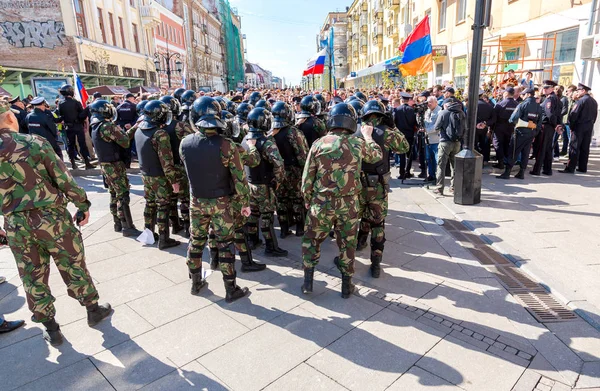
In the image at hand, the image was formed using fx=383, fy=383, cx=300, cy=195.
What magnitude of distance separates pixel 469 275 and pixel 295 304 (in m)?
2.14

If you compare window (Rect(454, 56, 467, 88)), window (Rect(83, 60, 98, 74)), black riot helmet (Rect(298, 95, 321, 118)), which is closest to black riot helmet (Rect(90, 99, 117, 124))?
black riot helmet (Rect(298, 95, 321, 118))

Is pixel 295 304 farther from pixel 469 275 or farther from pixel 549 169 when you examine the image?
pixel 549 169

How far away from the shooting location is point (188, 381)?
9.77 feet

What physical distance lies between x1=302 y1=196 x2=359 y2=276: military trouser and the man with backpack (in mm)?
4487

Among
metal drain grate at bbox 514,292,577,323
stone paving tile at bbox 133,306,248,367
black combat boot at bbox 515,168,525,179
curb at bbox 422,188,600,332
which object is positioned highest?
black combat boot at bbox 515,168,525,179

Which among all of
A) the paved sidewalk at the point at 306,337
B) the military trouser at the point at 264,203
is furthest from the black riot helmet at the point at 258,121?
the paved sidewalk at the point at 306,337

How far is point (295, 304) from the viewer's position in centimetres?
405

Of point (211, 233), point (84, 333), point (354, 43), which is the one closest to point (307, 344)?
point (211, 233)

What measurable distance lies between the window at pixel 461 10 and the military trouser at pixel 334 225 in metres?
19.3

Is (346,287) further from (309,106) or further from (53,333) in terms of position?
(309,106)

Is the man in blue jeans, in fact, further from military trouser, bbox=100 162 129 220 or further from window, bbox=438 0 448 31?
window, bbox=438 0 448 31

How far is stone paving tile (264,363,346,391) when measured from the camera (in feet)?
9.39

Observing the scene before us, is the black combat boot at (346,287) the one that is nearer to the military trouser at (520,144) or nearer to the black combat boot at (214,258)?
the black combat boot at (214,258)

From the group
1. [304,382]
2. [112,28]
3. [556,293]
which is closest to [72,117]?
[304,382]
